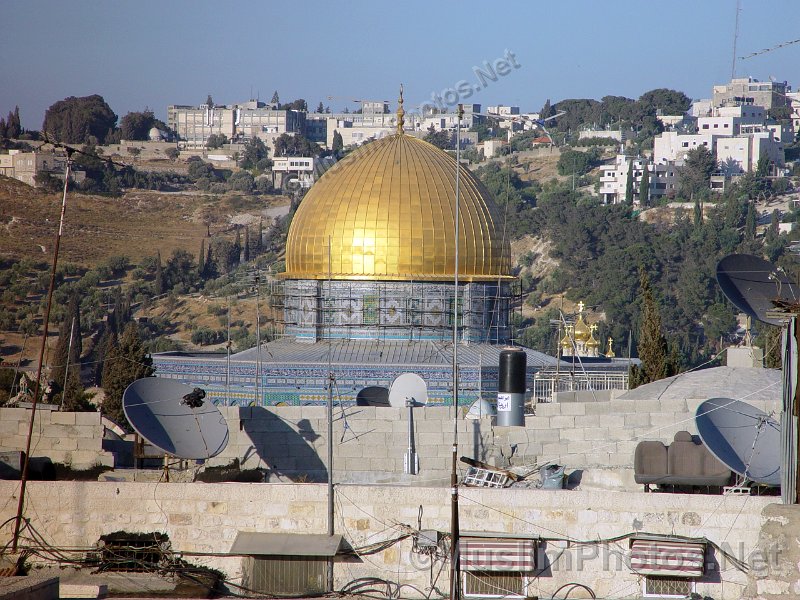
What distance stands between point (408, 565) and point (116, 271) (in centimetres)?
6261

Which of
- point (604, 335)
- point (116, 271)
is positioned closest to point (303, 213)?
point (604, 335)

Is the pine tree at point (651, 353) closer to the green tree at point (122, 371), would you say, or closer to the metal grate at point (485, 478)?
the green tree at point (122, 371)

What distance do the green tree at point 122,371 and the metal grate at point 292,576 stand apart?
53.3ft

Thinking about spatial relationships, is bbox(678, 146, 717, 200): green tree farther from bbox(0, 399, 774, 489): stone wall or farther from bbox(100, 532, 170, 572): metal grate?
bbox(100, 532, 170, 572): metal grate

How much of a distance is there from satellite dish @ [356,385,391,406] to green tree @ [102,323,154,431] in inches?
280

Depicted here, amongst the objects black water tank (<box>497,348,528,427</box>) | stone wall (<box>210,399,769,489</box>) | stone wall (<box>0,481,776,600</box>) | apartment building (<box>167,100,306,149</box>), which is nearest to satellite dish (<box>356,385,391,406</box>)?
black water tank (<box>497,348,528,427</box>)

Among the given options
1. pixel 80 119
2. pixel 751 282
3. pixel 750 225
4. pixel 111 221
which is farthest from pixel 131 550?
pixel 80 119

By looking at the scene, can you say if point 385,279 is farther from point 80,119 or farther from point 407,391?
point 80,119

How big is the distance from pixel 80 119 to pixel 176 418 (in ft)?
322

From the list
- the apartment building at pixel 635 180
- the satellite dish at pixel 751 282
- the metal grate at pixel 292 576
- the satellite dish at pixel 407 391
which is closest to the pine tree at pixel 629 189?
the apartment building at pixel 635 180

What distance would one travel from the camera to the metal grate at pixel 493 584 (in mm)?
13107

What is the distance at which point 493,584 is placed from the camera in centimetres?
→ 1313

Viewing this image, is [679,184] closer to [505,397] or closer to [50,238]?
[50,238]

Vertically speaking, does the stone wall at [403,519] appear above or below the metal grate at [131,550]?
above
